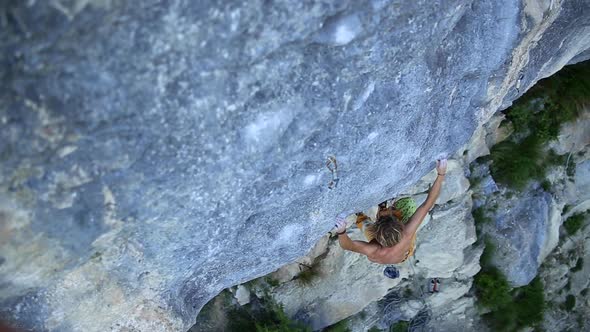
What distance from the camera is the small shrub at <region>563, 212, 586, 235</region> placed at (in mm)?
6730

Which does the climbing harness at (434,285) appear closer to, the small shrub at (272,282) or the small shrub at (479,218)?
the small shrub at (479,218)

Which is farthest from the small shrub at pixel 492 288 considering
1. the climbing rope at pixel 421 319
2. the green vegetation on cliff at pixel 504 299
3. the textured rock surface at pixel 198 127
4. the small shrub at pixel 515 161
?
the textured rock surface at pixel 198 127

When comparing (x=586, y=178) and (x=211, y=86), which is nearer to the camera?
(x=211, y=86)

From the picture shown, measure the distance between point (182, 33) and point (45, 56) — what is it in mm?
497

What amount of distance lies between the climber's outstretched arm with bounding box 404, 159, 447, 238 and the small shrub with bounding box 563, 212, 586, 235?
360 centimetres

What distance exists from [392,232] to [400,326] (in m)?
2.51

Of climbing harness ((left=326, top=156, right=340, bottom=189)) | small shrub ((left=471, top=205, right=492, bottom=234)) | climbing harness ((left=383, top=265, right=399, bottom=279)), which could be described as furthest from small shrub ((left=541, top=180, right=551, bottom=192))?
climbing harness ((left=326, top=156, right=340, bottom=189))

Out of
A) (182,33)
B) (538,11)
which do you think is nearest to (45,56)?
(182,33)

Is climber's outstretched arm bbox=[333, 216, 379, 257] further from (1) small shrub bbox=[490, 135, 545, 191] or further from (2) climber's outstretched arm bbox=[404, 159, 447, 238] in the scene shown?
(1) small shrub bbox=[490, 135, 545, 191]

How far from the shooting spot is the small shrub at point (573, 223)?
22.1ft

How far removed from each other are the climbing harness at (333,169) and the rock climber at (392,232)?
64 centimetres

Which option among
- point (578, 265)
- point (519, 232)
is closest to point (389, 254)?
point (519, 232)

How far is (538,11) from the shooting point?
11.4 ft

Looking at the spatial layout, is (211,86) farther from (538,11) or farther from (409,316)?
(409,316)
